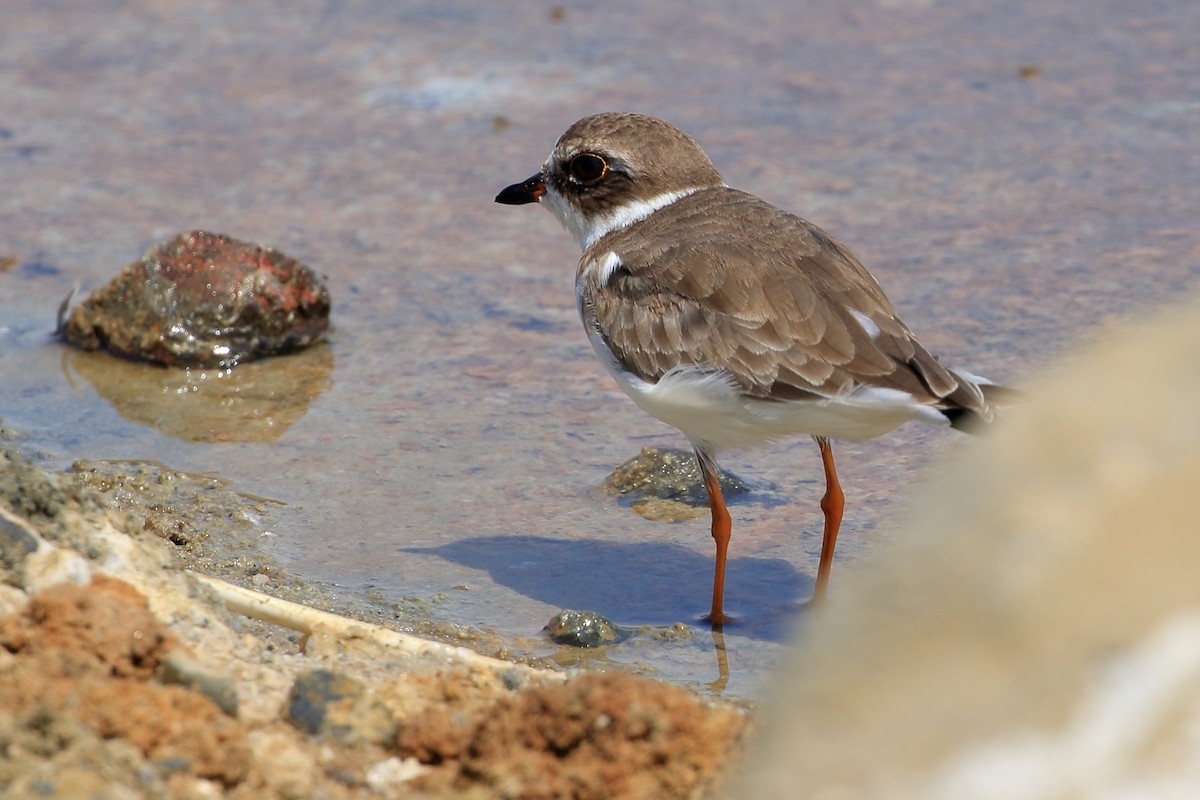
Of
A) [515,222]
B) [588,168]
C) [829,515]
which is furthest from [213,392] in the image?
[829,515]

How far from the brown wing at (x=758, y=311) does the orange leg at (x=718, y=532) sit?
434 millimetres

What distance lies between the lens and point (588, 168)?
22.4 ft

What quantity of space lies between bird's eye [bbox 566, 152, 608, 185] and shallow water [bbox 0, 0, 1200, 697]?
4.00 feet

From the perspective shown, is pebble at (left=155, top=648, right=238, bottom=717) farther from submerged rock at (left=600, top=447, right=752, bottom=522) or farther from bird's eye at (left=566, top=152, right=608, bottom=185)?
bird's eye at (left=566, top=152, right=608, bottom=185)

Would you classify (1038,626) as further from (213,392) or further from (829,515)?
(213,392)

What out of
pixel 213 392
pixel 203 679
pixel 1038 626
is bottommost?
pixel 213 392

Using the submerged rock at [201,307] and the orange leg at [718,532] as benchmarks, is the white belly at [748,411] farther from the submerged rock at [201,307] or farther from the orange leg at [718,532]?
the submerged rock at [201,307]

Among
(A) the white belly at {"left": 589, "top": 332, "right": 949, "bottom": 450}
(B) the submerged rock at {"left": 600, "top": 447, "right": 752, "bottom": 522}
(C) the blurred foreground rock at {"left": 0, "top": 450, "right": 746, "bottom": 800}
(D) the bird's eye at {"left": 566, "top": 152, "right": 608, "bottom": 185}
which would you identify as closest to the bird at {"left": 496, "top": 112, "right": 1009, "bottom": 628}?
(A) the white belly at {"left": 589, "top": 332, "right": 949, "bottom": 450}

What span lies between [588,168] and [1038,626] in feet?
14.8

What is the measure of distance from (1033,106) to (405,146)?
13.9 ft

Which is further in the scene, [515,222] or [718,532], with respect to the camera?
[515,222]

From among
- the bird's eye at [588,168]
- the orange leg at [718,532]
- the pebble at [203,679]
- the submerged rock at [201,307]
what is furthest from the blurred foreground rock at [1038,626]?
the submerged rock at [201,307]

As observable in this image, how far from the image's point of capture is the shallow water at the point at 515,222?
6.48m

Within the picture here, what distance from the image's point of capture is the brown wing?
553cm
